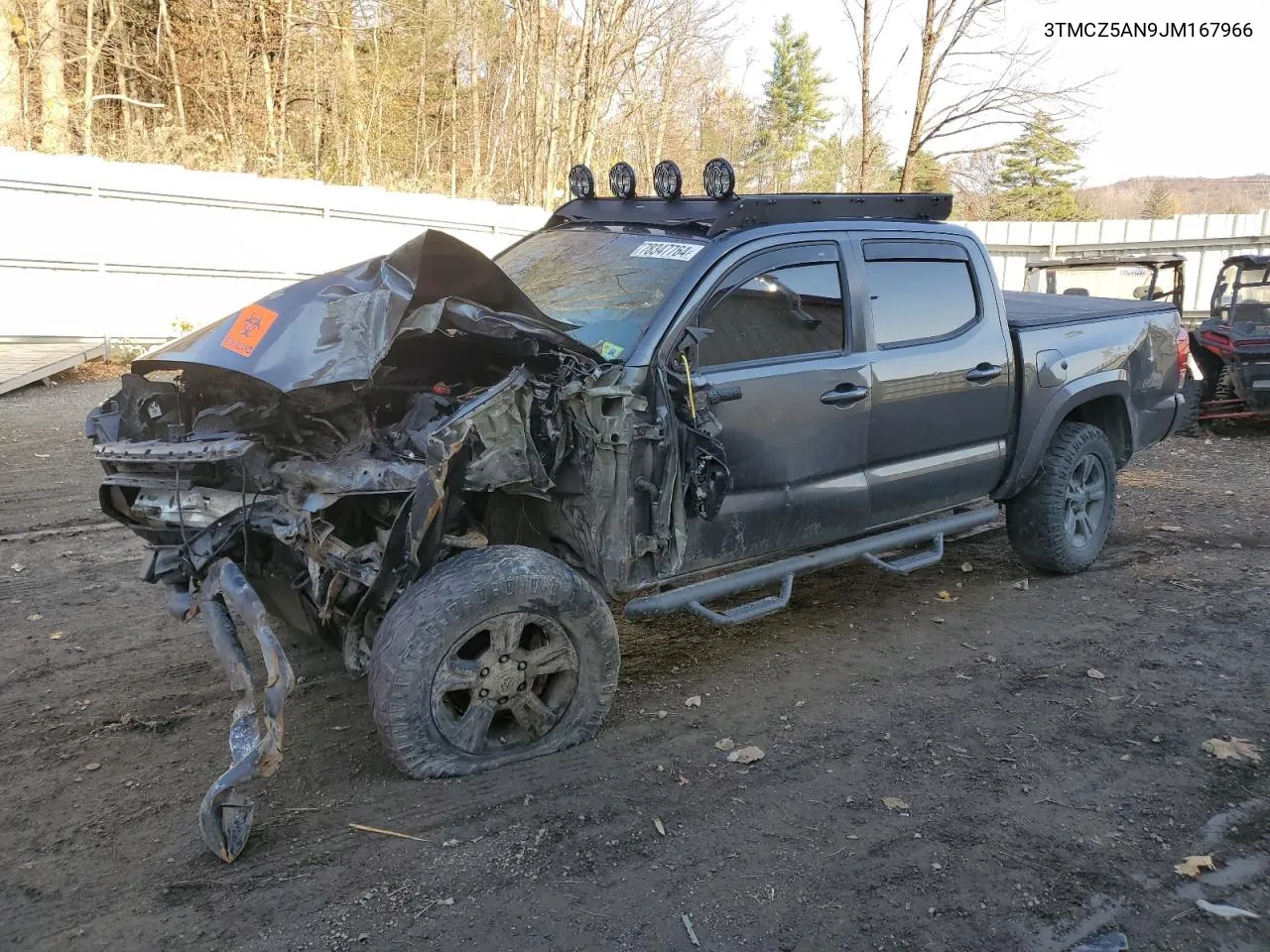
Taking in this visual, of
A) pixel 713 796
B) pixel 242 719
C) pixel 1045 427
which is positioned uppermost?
pixel 1045 427

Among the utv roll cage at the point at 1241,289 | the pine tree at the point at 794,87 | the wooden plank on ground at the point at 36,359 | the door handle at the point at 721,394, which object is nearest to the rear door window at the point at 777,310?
the door handle at the point at 721,394

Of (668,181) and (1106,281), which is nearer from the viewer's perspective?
(668,181)

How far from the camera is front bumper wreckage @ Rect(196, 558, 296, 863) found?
2861mm

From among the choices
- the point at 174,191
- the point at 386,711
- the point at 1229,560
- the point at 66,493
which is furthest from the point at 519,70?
the point at 386,711

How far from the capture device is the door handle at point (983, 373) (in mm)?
4832

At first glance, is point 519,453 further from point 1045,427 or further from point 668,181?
point 1045,427

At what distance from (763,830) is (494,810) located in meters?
0.89

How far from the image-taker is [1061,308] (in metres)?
5.78

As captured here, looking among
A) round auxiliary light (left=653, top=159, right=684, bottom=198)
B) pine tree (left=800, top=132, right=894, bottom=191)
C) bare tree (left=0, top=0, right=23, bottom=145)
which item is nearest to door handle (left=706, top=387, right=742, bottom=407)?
round auxiliary light (left=653, top=159, right=684, bottom=198)

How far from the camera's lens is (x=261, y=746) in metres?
2.93

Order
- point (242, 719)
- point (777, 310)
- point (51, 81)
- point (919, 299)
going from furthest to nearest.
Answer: point (51, 81) < point (919, 299) < point (777, 310) < point (242, 719)

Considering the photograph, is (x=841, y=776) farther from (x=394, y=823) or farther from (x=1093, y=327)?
(x=1093, y=327)

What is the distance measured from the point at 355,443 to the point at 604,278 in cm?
140

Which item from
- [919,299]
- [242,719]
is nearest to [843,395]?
[919,299]
